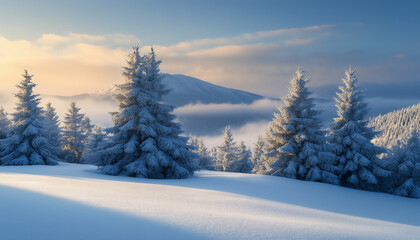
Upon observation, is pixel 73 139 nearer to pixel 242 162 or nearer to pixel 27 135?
pixel 27 135

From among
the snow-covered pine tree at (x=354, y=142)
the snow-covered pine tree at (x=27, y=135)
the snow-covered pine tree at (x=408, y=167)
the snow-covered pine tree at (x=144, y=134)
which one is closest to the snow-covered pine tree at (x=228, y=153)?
the snow-covered pine tree at (x=354, y=142)

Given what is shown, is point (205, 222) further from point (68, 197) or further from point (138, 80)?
point (138, 80)

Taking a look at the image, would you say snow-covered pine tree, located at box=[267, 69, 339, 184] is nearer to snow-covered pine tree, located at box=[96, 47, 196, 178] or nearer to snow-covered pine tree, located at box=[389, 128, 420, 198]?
snow-covered pine tree, located at box=[389, 128, 420, 198]

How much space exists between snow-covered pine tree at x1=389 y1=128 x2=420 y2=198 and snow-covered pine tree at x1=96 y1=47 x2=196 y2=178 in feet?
55.3

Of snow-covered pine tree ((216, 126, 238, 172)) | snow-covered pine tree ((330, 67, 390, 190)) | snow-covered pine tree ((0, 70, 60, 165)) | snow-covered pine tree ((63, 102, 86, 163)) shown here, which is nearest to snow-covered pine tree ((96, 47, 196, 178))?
snow-covered pine tree ((0, 70, 60, 165))

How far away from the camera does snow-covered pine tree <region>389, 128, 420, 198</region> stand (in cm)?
1891

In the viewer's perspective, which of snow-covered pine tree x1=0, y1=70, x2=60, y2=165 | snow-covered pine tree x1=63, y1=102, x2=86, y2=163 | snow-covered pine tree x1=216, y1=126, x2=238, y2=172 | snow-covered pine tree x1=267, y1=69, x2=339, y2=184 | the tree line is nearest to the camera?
the tree line

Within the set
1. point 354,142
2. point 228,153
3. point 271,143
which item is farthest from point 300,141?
point 228,153

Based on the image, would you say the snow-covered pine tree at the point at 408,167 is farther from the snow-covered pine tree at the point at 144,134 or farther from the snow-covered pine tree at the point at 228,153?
the snow-covered pine tree at the point at 228,153

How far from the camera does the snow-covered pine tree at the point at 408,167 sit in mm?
18906

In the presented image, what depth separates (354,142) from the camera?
1989 cm

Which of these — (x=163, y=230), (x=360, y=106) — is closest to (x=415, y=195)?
(x=360, y=106)

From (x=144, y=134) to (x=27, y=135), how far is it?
15.9 metres

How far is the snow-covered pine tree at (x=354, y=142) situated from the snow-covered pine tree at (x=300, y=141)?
1.30 m
